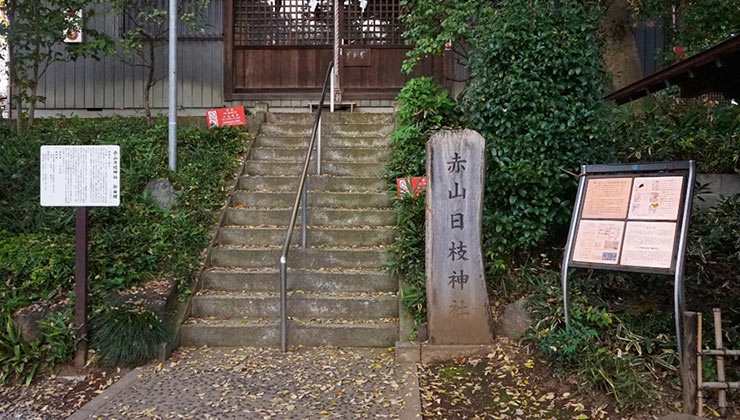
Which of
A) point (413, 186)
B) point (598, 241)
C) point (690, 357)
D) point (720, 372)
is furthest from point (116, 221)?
point (720, 372)

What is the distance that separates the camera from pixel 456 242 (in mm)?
4859

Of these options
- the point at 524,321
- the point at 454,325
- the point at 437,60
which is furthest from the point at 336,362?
the point at 437,60

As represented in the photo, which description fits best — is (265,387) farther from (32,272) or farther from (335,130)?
(335,130)

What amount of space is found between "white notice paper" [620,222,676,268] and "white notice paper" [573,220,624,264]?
0.07 metres

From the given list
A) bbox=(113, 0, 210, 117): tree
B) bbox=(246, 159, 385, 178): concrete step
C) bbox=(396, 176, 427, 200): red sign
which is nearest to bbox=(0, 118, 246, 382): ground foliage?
bbox=(246, 159, 385, 178): concrete step

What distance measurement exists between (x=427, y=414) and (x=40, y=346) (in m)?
3.46

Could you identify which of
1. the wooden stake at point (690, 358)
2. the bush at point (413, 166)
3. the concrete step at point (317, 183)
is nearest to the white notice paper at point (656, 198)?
the wooden stake at point (690, 358)

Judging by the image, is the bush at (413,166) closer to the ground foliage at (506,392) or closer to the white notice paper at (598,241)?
the ground foliage at (506,392)

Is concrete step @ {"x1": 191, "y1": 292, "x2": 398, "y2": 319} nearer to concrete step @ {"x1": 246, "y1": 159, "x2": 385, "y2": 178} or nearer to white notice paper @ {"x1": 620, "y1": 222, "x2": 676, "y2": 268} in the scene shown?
white notice paper @ {"x1": 620, "y1": 222, "x2": 676, "y2": 268}

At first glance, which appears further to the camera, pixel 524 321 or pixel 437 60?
pixel 437 60

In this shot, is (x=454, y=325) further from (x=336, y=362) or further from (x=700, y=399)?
(x=700, y=399)

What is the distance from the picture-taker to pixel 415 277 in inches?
213

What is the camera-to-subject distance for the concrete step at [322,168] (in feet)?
24.6

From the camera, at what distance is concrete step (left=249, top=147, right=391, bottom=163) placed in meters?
7.79
